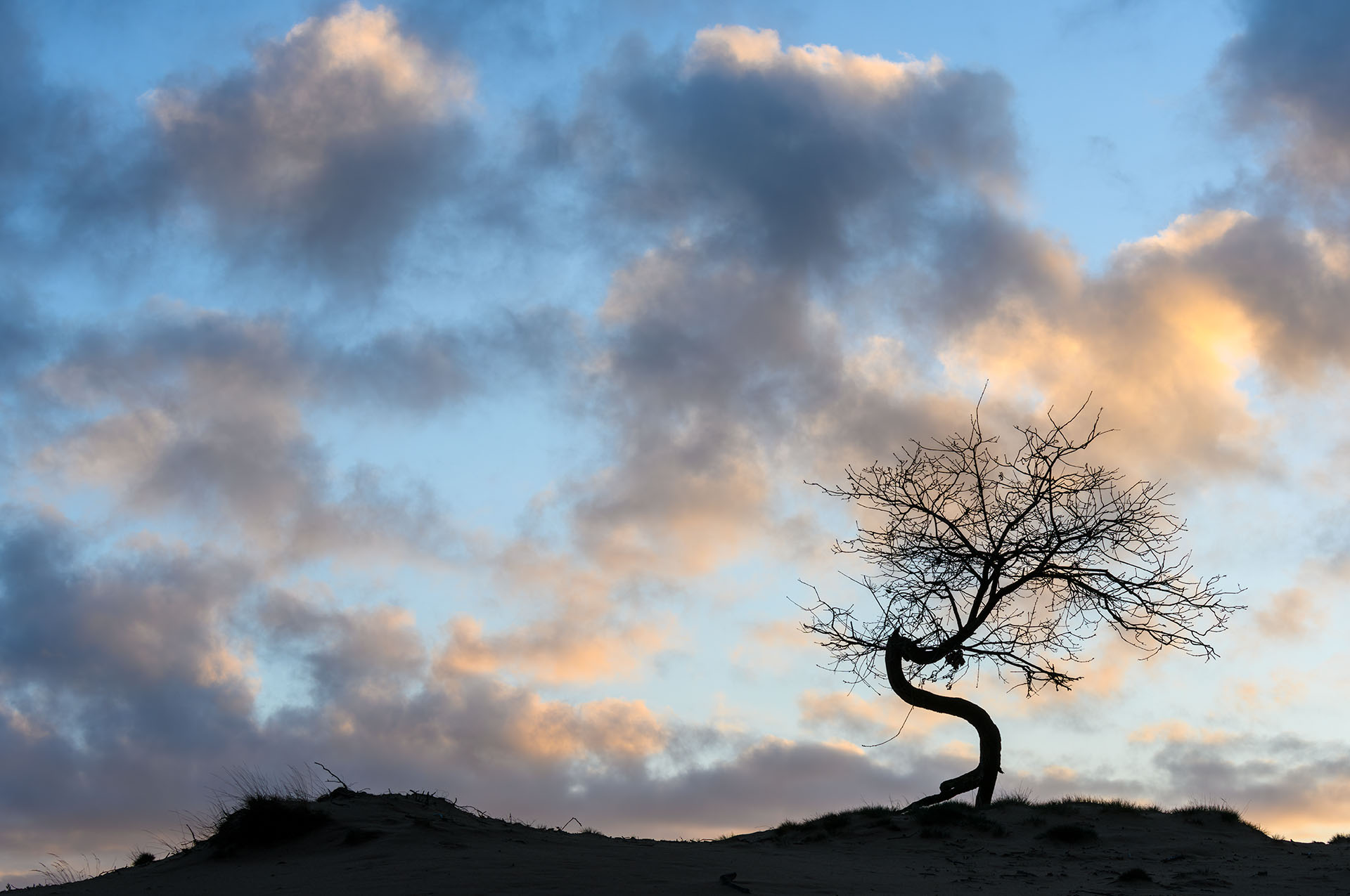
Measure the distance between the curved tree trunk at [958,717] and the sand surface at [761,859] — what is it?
1.88 meters

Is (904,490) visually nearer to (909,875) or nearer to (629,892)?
(909,875)

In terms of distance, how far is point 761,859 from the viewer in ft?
41.2

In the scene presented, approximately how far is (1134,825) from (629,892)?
30.6 ft

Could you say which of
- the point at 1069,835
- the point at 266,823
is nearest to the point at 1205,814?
the point at 1069,835

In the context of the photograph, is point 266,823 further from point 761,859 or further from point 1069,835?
point 1069,835

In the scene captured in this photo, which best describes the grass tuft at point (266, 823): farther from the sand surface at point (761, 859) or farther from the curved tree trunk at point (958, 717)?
the curved tree trunk at point (958, 717)

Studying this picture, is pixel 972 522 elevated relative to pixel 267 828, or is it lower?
elevated

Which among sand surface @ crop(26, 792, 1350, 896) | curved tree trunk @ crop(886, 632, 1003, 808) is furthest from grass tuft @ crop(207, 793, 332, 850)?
curved tree trunk @ crop(886, 632, 1003, 808)

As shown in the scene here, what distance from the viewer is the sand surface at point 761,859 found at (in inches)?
412

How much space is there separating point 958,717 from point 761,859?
7121 millimetres

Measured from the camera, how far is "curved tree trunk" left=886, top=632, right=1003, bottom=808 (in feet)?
59.1

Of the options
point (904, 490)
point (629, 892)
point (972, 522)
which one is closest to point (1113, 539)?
point (972, 522)

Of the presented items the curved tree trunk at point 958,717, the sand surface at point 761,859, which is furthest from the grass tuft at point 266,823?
the curved tree trunk at point 958,717

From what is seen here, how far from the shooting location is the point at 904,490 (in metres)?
19.3
